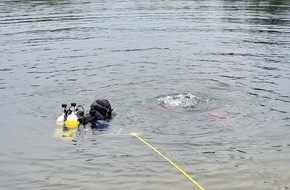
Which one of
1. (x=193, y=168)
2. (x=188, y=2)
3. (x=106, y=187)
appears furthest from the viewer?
(x=188, y=2)

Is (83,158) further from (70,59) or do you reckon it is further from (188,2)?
(188,2)

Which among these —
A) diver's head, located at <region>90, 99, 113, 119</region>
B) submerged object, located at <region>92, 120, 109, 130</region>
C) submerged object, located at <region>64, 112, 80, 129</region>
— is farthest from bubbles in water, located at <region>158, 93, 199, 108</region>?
submerged object, located at <region>64, 112, 80, 129</region>

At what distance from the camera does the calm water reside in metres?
10.2

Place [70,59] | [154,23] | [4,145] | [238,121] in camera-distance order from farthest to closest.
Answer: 1. [154,23]
2. [70,59]
3. [238,121]
4. [4,145]

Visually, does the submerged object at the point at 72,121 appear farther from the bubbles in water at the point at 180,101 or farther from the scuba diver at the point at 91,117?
the bubbles in water at the point at 180,101

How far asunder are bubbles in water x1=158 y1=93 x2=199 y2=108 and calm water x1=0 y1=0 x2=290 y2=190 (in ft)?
0.32

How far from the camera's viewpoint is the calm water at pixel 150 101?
10.2 m

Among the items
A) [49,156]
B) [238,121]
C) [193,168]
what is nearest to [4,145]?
[49,156]

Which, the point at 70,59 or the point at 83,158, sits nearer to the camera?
Result: the point at 83,158

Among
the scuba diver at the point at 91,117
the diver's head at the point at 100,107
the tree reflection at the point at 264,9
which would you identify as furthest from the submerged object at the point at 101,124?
the tree reflection at the point at 264,9

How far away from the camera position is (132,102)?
1509 cm

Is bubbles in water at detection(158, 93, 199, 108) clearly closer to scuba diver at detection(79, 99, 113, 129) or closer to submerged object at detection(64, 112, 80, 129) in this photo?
scuba diver at detection(79, 99, 113, 129)

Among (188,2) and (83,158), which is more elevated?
(188,2)

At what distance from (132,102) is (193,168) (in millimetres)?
5325
